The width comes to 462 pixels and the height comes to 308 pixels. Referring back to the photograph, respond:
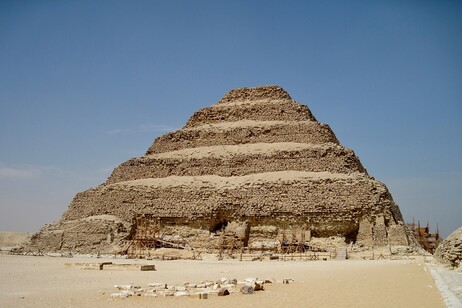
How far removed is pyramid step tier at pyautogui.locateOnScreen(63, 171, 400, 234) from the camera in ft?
131

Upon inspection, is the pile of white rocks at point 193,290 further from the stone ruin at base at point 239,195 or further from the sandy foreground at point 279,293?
the stone ruin at base at point 239,195

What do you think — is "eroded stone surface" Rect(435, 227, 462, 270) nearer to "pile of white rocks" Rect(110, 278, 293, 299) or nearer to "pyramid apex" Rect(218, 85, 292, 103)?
"pile of white rocks" Rect(110, 278, 293, 299)

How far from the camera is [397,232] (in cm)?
3759

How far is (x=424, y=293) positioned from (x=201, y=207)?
3102cm

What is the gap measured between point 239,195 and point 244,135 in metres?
9.12

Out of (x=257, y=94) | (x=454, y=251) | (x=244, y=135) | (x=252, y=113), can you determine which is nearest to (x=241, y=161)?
(x=244, y=135)

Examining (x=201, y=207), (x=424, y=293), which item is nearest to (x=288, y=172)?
(x=201, y=207)

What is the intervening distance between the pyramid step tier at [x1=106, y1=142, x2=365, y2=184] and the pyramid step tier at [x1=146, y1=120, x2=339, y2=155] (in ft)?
3.05

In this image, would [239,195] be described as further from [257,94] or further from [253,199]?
[257,94]

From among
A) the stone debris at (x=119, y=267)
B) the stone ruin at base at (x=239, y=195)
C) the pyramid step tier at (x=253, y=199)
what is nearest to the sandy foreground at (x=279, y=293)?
the stone debris at (x=119, y=267)

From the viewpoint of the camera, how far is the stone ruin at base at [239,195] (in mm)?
→ 39875

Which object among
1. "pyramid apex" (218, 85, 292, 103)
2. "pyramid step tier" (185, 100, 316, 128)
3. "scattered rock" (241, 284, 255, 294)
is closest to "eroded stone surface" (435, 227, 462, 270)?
"scattered rock" (241, 284, 255, 294)

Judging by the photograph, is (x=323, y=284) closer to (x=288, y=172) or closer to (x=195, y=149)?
(x=288, y=172)

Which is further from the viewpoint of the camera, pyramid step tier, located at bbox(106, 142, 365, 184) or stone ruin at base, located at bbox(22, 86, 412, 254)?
pyramid step tier, located at bbox(106, 142, 365, 184)
